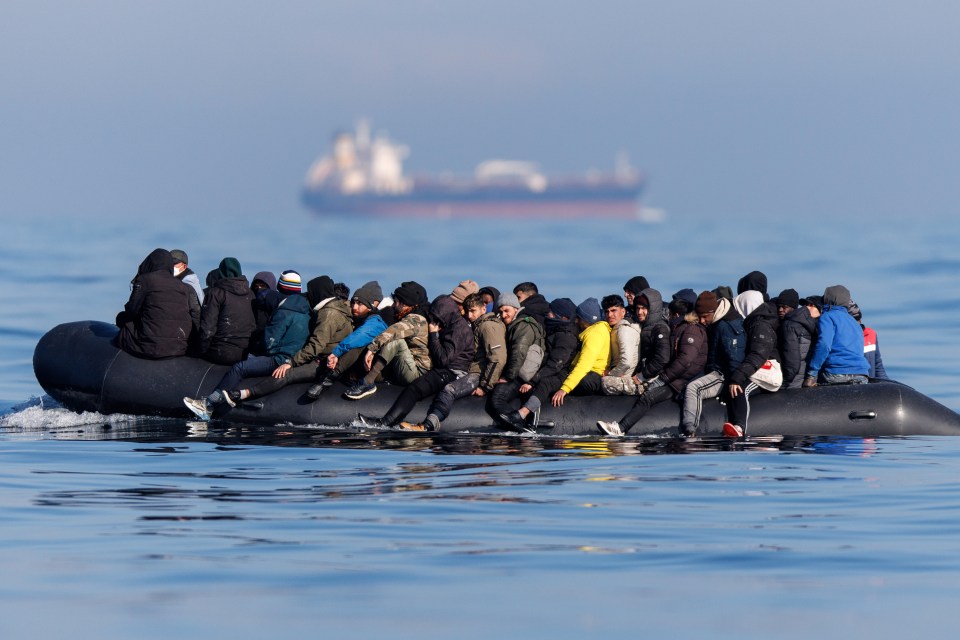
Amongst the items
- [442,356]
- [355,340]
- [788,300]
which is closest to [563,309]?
[442,356]

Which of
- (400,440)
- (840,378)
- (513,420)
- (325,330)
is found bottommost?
(400,440)

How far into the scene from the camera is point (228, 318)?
16.9 meters

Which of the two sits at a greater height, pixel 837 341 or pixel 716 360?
pixel 837 341

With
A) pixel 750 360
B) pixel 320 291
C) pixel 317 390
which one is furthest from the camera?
pixel 320 291

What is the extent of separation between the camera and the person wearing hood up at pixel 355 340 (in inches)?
644

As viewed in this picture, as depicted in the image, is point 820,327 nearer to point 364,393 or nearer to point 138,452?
point 364,393

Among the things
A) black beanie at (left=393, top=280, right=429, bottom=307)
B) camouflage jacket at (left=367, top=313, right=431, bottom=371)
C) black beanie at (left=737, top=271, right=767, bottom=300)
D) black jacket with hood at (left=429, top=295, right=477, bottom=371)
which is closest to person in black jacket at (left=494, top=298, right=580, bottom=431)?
black jacket with hood at (left=429, top=295, right=477, bottom=371)

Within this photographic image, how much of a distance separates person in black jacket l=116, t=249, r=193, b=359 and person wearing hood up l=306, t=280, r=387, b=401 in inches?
73.5

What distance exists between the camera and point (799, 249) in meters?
87.7

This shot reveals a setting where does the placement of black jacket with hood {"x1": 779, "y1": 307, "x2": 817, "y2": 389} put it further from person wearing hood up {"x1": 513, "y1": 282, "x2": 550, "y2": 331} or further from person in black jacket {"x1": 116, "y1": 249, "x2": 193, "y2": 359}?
person in black jacket {"x1": 116, "y1": 249, "x2": 193, "y2": 359}

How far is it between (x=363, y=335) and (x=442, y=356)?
3.23 ft

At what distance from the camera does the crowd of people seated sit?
15.9 meters

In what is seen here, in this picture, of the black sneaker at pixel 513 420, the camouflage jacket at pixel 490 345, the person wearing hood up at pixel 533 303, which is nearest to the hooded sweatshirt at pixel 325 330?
the camouflage jacket at pixel 490 345

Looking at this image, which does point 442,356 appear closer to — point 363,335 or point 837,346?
point 363,335
